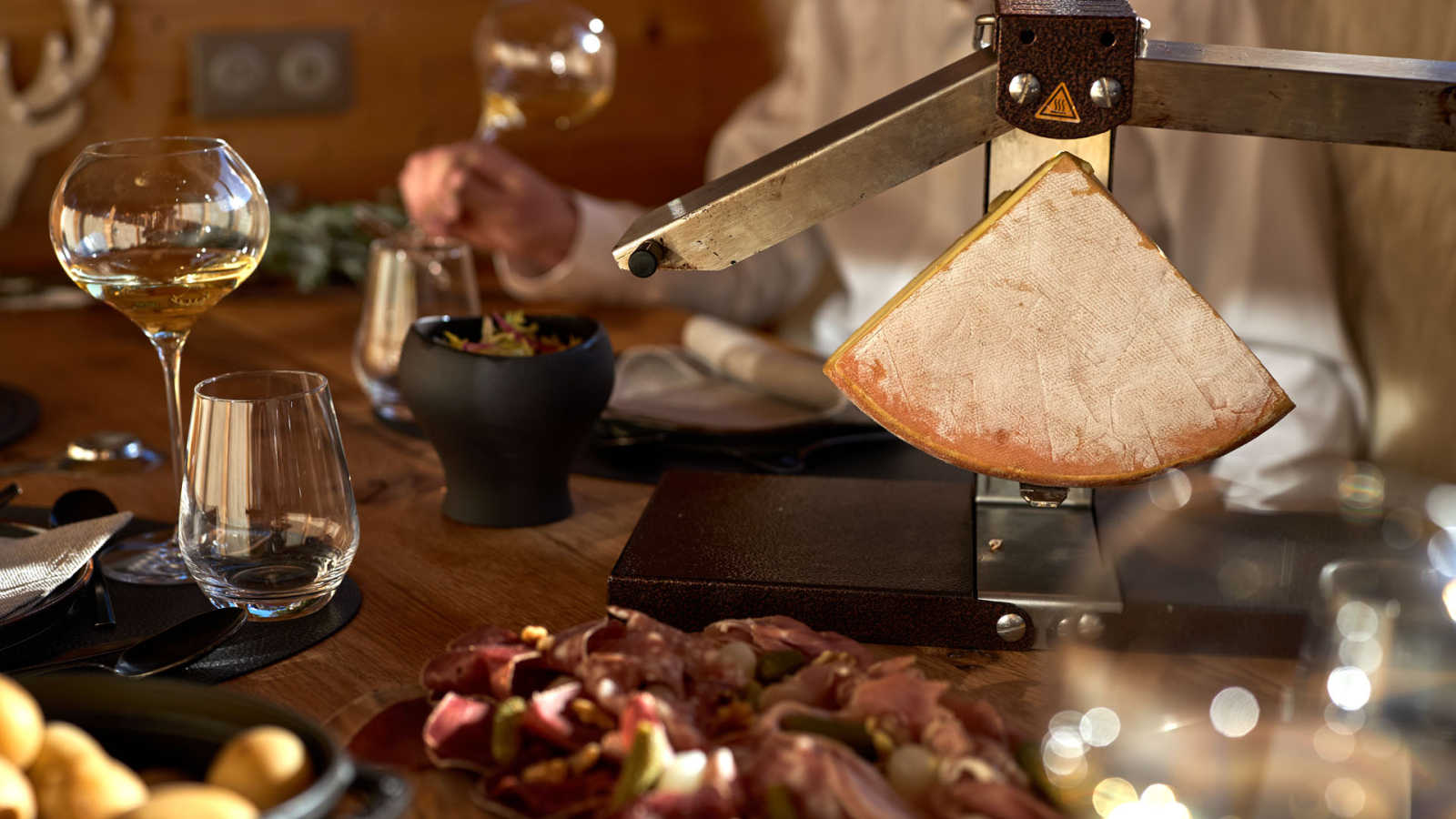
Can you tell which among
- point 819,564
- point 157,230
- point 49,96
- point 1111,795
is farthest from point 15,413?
point 49,96

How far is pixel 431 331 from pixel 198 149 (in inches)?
7.8

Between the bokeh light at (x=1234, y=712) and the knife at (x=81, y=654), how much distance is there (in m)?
0.54

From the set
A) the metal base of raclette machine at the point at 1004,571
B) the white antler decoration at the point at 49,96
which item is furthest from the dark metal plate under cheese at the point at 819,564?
the white antler decoration at the point at 49,96

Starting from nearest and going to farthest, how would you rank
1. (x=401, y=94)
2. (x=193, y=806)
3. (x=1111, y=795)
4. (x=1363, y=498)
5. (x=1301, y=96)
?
(x=193, y=806) → (x=1111, y=795) → (x=1301, y=96) → (x=1363, y=498) → (x=401, y=94)

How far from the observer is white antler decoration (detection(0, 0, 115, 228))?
2.23 metres

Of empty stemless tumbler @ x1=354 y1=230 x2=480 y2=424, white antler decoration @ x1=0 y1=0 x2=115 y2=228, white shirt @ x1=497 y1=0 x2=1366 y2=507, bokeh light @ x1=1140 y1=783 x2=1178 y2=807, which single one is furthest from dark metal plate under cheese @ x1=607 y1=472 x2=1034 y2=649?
white antler decoration @ x1=0 y1=0 x2=115 y2=228

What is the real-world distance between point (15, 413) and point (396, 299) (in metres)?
0.39

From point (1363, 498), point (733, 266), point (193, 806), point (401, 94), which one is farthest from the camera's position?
point (401, 94)

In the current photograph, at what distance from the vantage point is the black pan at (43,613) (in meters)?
0.66

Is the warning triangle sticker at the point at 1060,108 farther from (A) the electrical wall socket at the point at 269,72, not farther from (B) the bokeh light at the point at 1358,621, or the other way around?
(A) the electrical wall socket at the point at 269,72

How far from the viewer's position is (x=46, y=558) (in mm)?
719

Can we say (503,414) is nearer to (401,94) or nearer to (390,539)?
(390,539)

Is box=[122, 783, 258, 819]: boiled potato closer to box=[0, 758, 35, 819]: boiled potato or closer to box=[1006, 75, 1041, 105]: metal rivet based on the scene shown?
box=[0, 758, 35, 819]: boiled potato

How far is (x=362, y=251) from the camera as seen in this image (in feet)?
6.20
